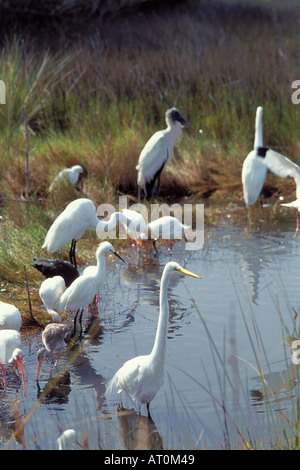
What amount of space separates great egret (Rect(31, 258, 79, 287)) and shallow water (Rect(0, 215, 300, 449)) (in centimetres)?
37

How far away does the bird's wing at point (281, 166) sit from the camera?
693 centimetres

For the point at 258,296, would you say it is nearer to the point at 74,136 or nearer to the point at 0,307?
the point at 0,307

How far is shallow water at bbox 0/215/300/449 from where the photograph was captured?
3.69 metres

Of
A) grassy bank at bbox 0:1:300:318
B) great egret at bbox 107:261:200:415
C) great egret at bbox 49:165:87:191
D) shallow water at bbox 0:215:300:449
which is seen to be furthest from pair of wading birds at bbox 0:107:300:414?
great egret at bbox 49:165:87:191

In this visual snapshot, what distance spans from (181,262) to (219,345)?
216 centimetres

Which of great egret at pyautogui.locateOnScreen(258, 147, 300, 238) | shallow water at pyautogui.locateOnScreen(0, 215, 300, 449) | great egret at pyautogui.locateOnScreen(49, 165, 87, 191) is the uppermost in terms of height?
great egret at pyautogui.locateOnScreen(258, 147, 300, 238)

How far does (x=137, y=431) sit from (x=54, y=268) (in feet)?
7.65

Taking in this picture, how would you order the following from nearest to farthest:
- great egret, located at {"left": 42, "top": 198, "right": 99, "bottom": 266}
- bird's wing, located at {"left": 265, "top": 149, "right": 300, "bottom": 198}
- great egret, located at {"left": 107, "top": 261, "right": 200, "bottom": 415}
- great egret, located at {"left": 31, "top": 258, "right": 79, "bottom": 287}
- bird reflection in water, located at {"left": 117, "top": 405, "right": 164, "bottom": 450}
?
1. bird reflection in water, located at {"left": 117, "top": 405, "right": 164, "bottom": 450}
2. great egret, located at {"left": 107, "top": 261, "right": 200, "bottom": 415}
3. great egret, located at {"left": 31, "top": 258, "right": 79, "bottom": 287}
4. great egret, located at {"left": 42, "top": 198, "right": 99, "bottom": 266}
5. bird's wing, located at {"left": 265, "top": 149, "right": 300, "bottom": 198}

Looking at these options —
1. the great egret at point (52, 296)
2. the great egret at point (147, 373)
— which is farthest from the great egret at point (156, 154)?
the great egret at point (147, 373)

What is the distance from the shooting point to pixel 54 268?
593cm

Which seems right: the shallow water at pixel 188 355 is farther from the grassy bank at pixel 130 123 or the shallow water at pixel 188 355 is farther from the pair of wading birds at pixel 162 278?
the grassy bank at pixel 130 123

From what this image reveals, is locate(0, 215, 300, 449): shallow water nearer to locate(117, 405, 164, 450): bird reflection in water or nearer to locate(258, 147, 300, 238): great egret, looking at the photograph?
locate(117, 405, 164, 450): bird reflection in water

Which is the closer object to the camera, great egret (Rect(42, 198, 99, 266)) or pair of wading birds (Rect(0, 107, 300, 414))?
pair of wading birds (Rect(0, 107, 300, 414))

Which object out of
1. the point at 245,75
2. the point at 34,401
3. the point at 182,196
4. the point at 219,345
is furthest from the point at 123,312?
the point at 245,75
